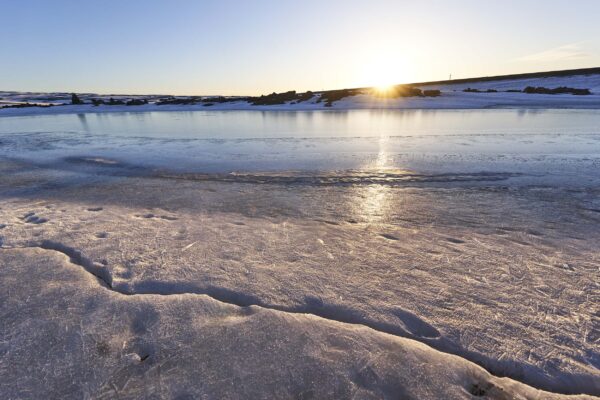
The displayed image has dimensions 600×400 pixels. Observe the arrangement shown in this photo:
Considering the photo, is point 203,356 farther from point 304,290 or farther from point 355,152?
point 355,152

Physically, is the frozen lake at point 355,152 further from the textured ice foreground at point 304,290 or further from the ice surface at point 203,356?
the ice surface at point 203,356

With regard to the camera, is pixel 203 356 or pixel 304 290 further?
pixel 304 290

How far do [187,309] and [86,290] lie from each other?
3.35 ft

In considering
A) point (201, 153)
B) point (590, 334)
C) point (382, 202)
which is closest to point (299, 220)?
point (382, 202)

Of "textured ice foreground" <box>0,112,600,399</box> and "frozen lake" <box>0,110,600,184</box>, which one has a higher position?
"frozen lake" <box>0,110,600,184</box>

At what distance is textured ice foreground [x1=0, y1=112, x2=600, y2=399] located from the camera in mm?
1916

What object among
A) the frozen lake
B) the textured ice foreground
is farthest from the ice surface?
the frozen lake

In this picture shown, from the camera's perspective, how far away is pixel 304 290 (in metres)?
2.69

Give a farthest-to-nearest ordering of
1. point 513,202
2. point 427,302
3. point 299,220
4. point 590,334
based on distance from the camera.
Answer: point 513,202
point 299,220
point 427,302
point 590,334

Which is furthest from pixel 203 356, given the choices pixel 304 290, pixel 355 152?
pixel 355 152

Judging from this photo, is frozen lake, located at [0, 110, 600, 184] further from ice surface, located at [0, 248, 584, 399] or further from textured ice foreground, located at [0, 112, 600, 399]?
ice surface, located at [0, 248, 584, 399]

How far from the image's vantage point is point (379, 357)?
79.7 inches

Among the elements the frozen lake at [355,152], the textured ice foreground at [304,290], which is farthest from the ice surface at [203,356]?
the frozen lake at [355,152]

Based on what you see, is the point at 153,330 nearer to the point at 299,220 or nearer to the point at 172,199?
the point at 299,220
